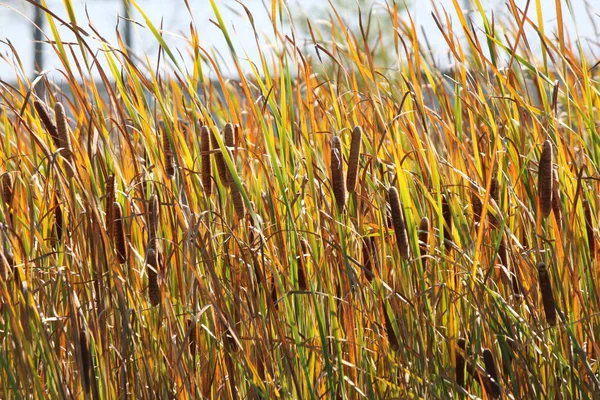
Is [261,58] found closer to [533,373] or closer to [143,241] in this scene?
[143,241]

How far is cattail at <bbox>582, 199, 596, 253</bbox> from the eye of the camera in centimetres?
108

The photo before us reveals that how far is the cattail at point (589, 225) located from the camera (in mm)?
1078

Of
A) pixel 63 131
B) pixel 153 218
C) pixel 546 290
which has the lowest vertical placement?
pixel 546 290

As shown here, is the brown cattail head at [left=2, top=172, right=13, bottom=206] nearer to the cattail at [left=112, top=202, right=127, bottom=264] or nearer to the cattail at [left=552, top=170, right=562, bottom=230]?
the cattail at [left=112, top=202, right=127, bottom=264]

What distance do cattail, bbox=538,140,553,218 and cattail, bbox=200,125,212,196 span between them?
1.31 feet

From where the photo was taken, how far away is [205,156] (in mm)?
1030

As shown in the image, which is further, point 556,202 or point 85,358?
point 556,202

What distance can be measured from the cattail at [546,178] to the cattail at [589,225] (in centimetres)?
16

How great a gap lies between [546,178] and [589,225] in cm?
20

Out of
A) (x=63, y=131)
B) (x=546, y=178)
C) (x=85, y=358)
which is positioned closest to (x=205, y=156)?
(x=63, y=131)

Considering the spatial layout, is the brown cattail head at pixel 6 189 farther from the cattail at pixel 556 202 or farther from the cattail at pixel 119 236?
the cattail at pixel 556 202

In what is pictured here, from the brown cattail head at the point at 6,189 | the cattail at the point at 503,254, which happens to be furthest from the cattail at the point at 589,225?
the brown cattail head at the point at 6,189

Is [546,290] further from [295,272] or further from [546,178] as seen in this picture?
[295,272]

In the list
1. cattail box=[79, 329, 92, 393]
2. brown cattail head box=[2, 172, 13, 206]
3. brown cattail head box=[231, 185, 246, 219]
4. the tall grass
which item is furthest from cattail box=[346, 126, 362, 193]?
brown cattail head box=[2, 172, 13, 206]
